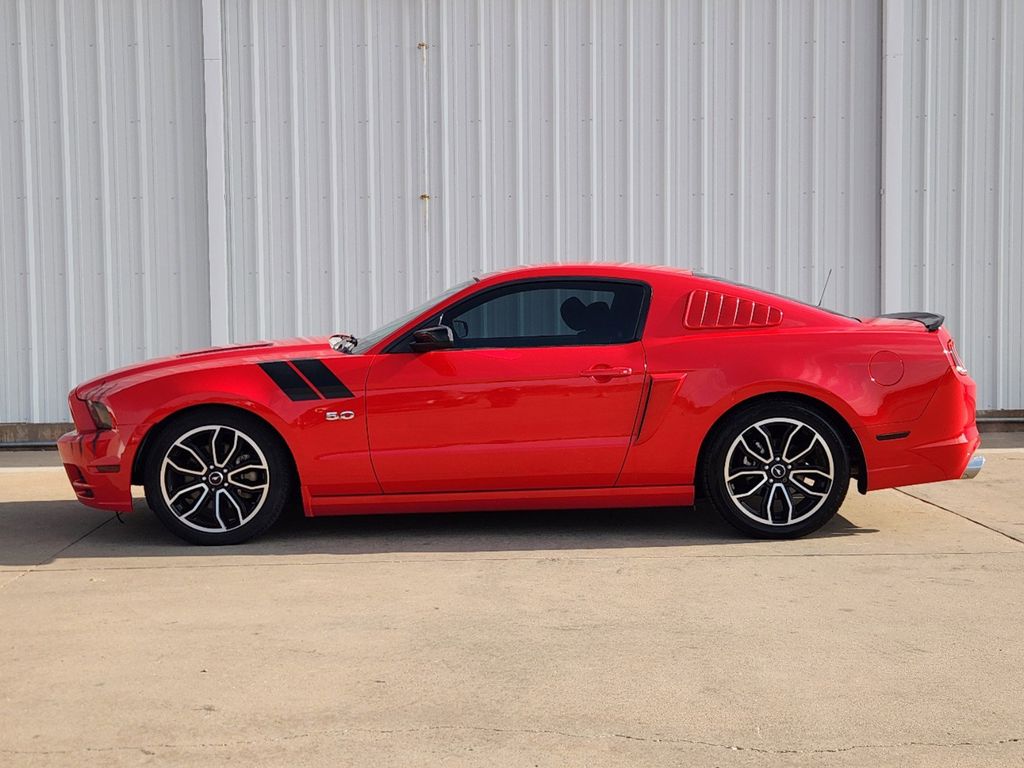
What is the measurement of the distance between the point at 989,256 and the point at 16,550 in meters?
7.68

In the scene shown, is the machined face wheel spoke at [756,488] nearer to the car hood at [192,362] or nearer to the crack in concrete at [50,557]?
the car hood at [192,362]

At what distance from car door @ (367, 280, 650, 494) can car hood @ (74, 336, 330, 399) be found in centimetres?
57

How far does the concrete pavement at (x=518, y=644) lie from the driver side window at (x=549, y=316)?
0.99m

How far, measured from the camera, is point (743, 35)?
10297mm

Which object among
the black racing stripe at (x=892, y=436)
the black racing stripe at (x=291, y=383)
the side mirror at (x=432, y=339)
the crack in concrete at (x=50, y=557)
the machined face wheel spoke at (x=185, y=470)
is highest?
the side mirror at (x=432, y=339)

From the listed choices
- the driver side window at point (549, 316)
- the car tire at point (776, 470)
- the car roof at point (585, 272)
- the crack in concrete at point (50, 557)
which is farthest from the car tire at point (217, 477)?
the car tire at point (776, 470)

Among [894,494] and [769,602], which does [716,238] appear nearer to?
[894,494]

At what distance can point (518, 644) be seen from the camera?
4523 mm

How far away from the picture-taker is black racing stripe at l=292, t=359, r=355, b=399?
6.32 meters

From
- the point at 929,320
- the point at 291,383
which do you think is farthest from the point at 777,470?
the point at 291,383

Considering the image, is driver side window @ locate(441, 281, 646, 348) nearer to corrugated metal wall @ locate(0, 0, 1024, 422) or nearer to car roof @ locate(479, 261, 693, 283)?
car roof @ locate(479, 261, 693, 283)

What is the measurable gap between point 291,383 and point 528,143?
4560 millimetres

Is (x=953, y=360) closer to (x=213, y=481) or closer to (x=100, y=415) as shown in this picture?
(x=213, y=481)

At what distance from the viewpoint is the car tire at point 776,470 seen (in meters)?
6.33
